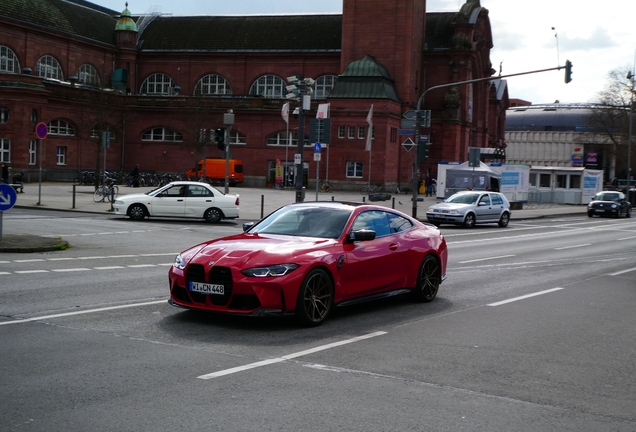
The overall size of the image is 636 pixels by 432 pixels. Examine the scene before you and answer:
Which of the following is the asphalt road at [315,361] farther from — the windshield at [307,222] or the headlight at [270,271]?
the windshield at [307,222]

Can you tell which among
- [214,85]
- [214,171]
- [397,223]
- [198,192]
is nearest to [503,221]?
[198,192]

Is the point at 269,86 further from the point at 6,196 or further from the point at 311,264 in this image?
the point at 311,264

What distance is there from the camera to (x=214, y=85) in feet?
274

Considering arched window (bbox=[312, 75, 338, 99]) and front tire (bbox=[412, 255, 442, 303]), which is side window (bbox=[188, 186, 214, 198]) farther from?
arched window (bbox=[312, 75, 338, 99])

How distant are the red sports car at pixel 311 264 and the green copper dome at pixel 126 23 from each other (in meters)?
76.5

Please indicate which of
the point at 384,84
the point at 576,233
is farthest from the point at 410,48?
the point at 576,233

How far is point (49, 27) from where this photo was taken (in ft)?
231

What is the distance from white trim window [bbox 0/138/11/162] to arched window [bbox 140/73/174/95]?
1076 inches

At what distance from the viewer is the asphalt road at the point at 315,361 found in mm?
5902

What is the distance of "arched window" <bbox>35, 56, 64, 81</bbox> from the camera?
231ft

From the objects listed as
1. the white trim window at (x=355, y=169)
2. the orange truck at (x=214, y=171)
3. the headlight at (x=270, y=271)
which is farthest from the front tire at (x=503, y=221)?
the orange truck at (x=214, y=171)

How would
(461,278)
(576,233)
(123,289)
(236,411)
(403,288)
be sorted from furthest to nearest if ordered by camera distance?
→ (576,233)
(461,278)
(123,289)
(403,288)
(236,411)

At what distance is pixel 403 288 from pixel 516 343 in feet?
8.20

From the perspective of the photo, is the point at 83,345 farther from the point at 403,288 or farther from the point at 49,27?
the point at 49,27
